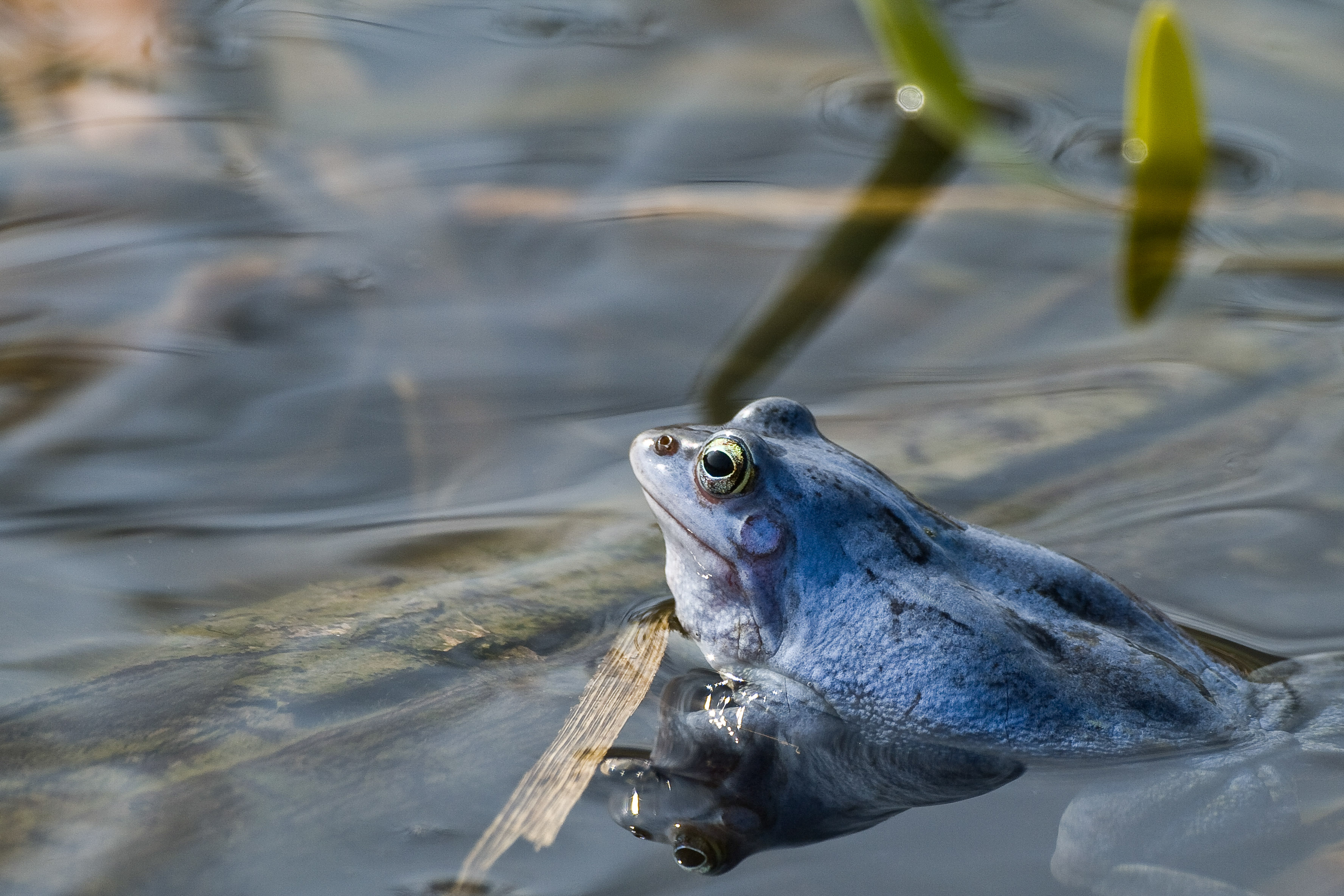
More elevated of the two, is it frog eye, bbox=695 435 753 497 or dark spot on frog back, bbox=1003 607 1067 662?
frog eye, bbox=695 435 753 497

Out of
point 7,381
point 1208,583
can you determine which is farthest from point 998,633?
point 7,381

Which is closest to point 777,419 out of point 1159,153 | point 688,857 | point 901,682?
point 901,682

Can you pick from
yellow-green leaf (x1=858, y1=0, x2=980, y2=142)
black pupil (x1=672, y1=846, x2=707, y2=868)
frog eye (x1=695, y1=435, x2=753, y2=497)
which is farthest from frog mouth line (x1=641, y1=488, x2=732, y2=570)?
yellow-green leaf (x1=858, y1=0, x2=980, y2=142)

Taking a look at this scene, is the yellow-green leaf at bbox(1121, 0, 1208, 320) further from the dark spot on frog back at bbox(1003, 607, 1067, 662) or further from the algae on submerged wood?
the algae on submerged wood

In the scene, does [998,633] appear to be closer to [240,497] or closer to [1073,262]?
[240,497]

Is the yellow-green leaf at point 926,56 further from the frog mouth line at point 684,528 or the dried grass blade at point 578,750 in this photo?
the dried grass blade at point 578,750

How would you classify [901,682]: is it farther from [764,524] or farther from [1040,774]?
[764,524]

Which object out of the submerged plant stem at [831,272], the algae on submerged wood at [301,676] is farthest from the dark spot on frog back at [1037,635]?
the submerged plant stem at [831,272]
